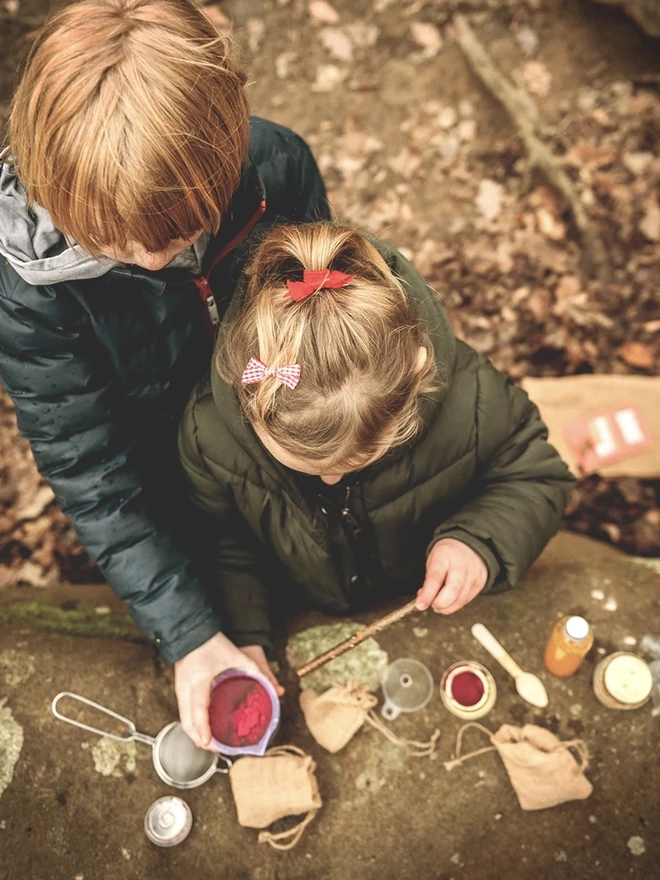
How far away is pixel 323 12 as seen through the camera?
4.75 metres

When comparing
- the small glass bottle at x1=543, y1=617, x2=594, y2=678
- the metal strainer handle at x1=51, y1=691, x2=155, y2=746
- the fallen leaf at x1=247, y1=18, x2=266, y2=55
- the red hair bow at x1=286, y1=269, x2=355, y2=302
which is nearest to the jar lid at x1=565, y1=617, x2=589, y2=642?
the small glass bottle at x1=543, y1=617, x2=594, y2=678

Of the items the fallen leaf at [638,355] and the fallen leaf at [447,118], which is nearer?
the fallen leaf at [638,355]

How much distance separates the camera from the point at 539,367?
149 inches

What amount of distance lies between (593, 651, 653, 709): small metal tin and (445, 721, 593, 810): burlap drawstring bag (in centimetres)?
18

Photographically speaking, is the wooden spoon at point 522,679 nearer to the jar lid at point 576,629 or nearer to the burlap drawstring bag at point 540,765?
the burlap drawstring bag at point 540,765

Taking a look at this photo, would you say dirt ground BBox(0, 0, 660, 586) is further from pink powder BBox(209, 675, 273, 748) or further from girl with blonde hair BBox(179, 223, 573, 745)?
pink powder BBox(209, 675, 273, 748)

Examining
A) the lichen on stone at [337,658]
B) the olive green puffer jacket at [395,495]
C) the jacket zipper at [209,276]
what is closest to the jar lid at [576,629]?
the olive green puffer jacket at [395,495]

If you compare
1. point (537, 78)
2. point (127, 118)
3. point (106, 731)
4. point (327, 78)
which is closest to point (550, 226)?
point (537, 78)

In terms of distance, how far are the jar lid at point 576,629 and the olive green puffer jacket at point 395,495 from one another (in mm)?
220

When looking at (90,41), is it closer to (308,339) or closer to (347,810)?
(308,339)

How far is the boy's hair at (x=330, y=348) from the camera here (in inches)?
61.9

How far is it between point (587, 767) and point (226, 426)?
5.15 feet

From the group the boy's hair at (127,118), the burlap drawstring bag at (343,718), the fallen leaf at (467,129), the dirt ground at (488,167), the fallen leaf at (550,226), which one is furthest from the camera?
the fallen leaf at (467,129)

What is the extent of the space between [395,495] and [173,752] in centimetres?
109
